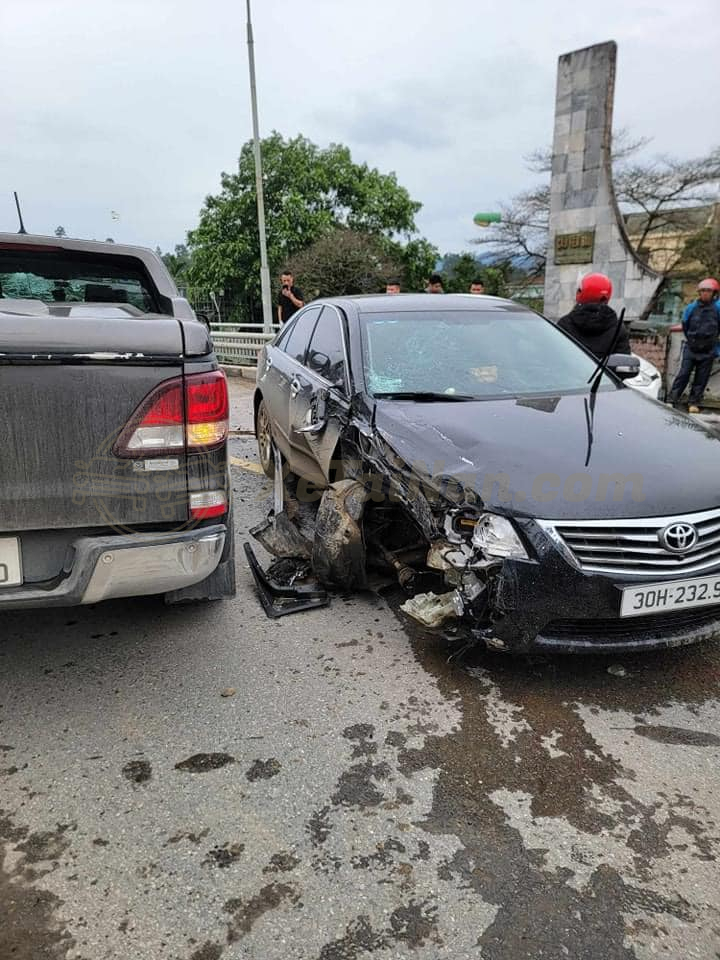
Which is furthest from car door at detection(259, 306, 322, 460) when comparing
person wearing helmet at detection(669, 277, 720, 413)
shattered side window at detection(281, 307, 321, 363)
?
person wearing helmet at detection(669, 277, 720, 413)

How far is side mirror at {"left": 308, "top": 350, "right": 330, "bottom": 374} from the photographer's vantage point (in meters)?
4.17

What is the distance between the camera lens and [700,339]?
345 inches

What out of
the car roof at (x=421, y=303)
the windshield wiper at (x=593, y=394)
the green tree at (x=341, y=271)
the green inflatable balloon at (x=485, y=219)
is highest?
the green inflatable balloon at (x=485, y=219)

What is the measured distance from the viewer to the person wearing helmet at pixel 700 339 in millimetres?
8617

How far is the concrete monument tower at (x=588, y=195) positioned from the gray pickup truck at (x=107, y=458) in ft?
43.2

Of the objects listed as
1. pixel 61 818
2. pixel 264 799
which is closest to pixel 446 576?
pixel 264 799

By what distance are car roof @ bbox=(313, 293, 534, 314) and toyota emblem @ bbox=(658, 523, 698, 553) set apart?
85.9 inches

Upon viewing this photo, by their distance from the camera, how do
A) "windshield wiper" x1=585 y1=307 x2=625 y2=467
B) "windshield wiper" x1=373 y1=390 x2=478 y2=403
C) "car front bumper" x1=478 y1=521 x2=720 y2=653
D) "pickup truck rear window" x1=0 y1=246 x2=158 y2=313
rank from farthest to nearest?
"pickup truck rear window" x1=0 y1=246 x2=158 y2=313 < "windshield wiper" x1=373 y1=390 x2=478 y2=403 < "windshield wiper" x1=585 y1=307 x2=625 y2=467 < "car front bumper" x1=478 y1=521 x2=720 y2=653

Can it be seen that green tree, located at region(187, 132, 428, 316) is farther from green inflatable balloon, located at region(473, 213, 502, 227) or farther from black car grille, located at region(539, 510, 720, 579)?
black car grille, located at region(539, 510, 720, 579)

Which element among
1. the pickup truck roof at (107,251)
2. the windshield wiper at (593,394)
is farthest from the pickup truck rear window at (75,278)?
the windshield wiper at (593,394)

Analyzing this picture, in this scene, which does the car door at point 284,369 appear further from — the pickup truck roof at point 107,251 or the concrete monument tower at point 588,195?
the concrete monument tower at point 588,195

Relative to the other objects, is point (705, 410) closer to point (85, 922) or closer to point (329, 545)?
point (329, 545)

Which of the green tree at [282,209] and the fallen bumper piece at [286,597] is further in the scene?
the green tree at [282,209]

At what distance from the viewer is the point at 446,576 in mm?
2721
